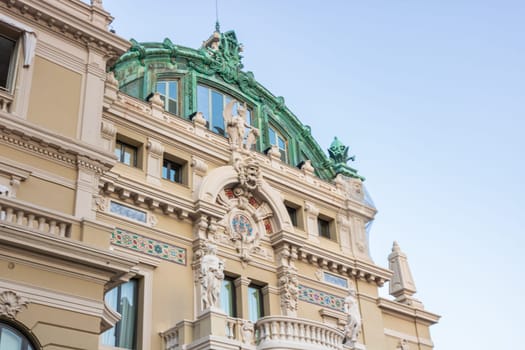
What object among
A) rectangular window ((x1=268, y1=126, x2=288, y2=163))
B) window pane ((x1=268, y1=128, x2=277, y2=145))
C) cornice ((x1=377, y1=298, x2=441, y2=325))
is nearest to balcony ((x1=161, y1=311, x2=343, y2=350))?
cornice ((x1=377, y1=298, x2=441, y2=325))

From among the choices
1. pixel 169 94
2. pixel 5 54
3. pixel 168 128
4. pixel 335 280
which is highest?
pixel 169 94

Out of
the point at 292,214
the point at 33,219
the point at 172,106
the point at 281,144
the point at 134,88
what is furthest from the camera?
the point at 281,144

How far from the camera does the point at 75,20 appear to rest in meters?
19.2

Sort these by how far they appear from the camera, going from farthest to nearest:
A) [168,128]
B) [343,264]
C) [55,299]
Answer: [343,264], [168,128], [55,299]

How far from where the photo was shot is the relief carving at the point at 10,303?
13.2 metres

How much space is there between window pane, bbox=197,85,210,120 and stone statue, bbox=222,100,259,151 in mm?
699

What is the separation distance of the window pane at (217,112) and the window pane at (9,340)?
46.9 feet

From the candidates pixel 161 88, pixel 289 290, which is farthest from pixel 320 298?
pixel 161 88

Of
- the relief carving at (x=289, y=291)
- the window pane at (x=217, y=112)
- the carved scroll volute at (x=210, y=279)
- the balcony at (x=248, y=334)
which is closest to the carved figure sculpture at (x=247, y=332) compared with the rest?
the balcony at (x=248, y=334)

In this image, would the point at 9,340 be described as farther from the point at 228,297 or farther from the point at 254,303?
the point at 254,303

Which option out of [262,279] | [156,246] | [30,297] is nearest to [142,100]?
[156,246]

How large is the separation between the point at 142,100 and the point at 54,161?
7.23m

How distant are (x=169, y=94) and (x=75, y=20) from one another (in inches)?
296

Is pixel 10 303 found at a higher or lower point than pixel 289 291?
lower
